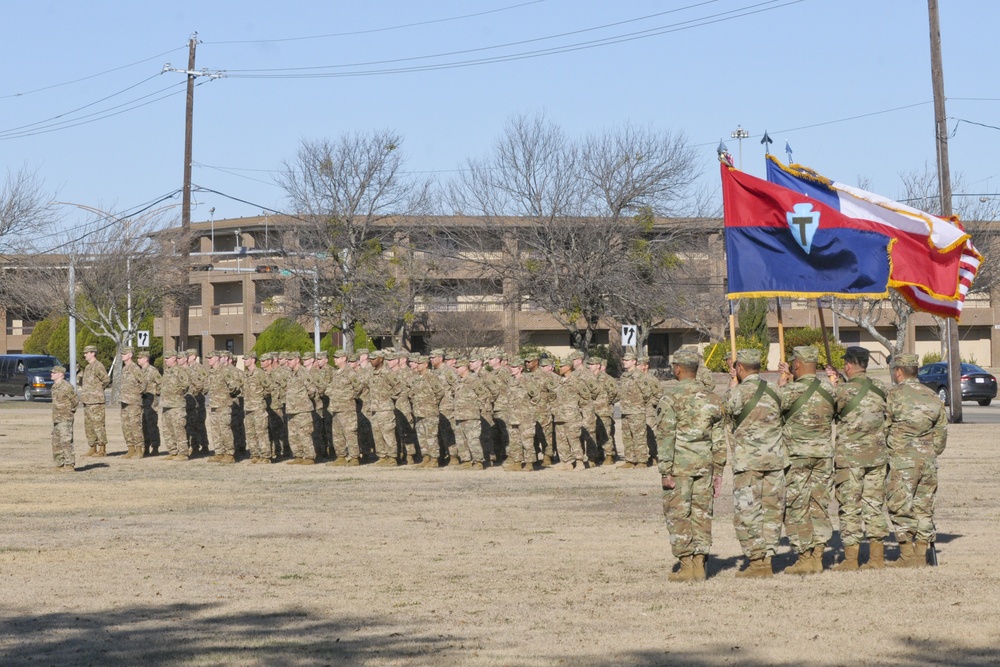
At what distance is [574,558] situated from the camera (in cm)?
1238

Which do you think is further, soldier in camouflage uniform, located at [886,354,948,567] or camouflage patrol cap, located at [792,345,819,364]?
soldier in camouflage uniform, located at [886,354,948,567]

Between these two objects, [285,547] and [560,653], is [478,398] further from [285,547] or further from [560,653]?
[560,653]

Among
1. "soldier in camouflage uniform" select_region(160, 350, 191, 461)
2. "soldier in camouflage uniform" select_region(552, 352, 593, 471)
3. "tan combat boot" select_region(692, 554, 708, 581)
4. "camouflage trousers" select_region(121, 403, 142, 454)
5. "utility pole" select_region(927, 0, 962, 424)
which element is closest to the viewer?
"tan combat boot" select_region(692, 554, 708, 581)

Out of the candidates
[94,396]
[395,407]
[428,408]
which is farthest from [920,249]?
[94,396]

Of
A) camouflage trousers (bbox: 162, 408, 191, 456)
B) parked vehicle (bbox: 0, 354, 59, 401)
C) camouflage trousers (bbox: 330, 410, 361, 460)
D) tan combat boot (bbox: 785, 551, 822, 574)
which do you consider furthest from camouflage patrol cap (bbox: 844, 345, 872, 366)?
parked vehicle (bbox: 0, 354, 59, 401)

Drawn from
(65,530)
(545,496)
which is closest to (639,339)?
(545,496)

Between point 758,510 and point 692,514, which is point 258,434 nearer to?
point 692,514

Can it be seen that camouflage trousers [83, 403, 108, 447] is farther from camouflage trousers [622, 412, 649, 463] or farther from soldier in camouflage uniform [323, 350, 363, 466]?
camouflage trousers [622, 412, 649, 463]

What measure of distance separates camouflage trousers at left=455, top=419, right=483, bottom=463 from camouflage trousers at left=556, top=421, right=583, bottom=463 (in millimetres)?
1243

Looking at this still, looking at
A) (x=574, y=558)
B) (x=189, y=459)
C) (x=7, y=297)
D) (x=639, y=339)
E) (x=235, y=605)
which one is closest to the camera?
(x=235, y=605)

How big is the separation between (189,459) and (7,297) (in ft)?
93.6

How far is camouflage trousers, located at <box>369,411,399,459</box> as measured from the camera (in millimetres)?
21891

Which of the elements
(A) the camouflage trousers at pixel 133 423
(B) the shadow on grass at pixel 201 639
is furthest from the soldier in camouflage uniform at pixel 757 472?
(A) the camouflage trousers at pixel 133 423

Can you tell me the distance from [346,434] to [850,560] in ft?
40.1
